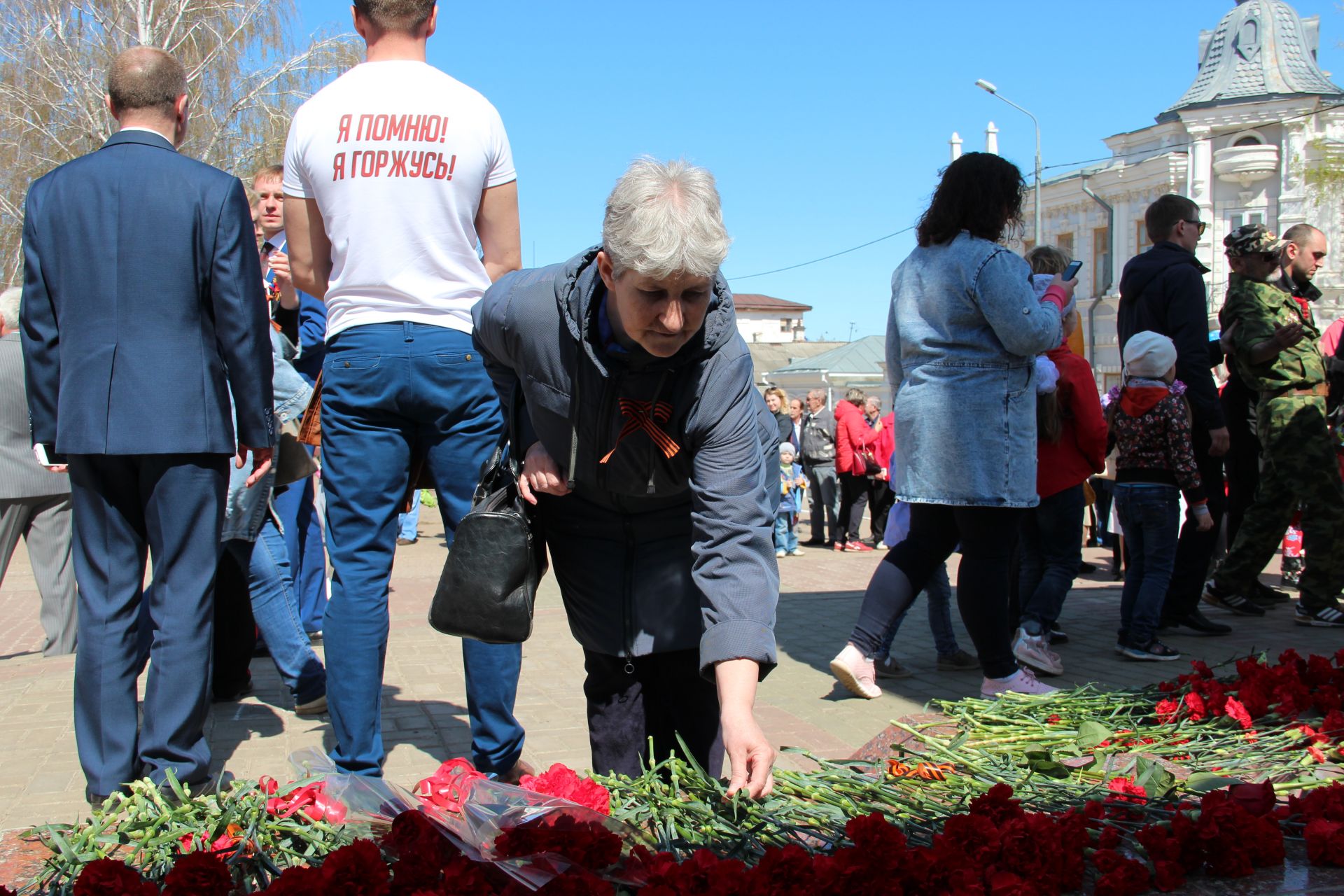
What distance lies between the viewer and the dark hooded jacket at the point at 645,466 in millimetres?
2484

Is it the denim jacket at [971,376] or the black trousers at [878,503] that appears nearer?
the denim jacket at [971,376]

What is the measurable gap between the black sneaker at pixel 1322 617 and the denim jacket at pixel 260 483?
17.8ft

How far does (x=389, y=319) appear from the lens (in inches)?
136

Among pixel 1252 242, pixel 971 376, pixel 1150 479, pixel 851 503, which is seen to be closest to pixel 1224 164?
pixel 851 503

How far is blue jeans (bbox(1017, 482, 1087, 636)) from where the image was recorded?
5590 mm

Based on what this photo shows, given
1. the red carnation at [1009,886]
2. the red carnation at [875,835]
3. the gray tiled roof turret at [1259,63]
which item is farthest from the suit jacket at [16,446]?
the gray tiled roof turret at [1259,63]

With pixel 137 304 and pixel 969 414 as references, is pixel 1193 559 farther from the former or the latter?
pixel 137 304

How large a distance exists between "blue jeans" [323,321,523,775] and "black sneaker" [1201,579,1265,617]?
A: 5355mm

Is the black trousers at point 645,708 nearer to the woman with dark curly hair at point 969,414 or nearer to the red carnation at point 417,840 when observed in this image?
the red carnation at point 417,840

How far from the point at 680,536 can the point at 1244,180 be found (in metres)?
41.6

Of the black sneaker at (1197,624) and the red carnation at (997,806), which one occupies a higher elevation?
the red carnation at (997,806)

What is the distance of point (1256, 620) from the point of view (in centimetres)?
693

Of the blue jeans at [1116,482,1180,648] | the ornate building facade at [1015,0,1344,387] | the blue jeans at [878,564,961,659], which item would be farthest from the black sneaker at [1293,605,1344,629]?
the ornate building facade at [1015,0,1344,387]

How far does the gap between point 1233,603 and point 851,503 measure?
251 inches
